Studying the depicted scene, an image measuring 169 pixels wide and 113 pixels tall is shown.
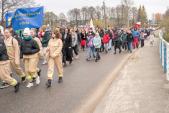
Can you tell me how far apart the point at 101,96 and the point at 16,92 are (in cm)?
231

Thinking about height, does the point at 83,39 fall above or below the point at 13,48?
below

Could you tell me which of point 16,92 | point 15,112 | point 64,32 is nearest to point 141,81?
point 16,92

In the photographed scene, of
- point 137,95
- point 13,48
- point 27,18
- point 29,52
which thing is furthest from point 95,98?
point 27,18

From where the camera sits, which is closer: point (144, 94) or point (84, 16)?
point (144, 94)

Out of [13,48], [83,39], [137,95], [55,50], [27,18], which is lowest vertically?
[83,39]

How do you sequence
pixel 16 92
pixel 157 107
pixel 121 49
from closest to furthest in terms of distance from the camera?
pixel 157 107
pixel 16 92
pixel 121 49

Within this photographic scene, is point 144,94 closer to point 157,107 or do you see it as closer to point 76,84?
point 157,107

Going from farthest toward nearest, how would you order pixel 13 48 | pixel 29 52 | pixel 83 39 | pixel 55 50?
pixel 83 39
pixel 55 50
pixel 13 48
pixel 29 52

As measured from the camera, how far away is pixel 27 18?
16.6m

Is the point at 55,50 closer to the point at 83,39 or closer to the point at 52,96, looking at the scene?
the point at 52,96

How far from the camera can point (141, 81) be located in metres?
11.3

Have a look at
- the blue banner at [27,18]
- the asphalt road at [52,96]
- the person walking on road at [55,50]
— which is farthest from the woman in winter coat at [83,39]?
the person walking on road at [55,50]

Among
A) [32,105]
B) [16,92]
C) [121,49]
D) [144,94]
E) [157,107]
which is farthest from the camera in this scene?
[121,49]

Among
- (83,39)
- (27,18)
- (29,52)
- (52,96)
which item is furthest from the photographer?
(83,39)
